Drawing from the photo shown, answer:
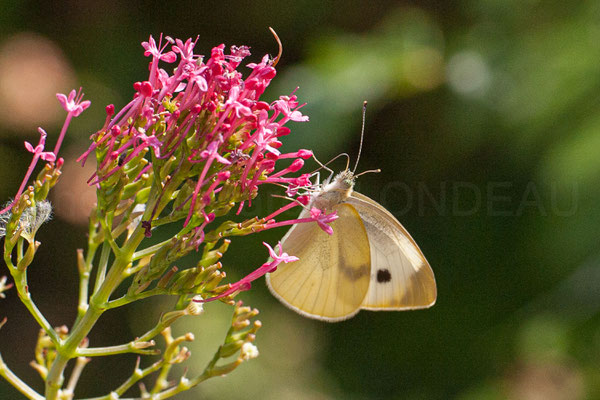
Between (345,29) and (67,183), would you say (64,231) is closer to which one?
(67,183)

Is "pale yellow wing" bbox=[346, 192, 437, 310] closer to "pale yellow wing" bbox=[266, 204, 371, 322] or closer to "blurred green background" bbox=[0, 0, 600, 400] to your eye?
"pale yellow wing" bbox=[266, 204, 371, 322]

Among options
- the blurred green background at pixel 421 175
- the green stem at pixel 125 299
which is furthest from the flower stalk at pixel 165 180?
the blurred green background at pixel 421 175

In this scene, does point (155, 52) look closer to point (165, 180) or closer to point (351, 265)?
point (165, 180)

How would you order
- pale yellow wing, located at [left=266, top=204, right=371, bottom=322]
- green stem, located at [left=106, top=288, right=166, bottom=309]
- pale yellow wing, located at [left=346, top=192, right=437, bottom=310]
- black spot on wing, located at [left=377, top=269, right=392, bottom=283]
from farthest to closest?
black spot on wing, located at [left=377, top=269, right=392, bottom=283] < pale yellow wing, located at [left=346, top=192, right=437, bottom=310] < pale yellow wing, located at [left=266, top=204, right=371, bottom=322] < green stem, located at [left=106, top=288, right=166, bottom=309]

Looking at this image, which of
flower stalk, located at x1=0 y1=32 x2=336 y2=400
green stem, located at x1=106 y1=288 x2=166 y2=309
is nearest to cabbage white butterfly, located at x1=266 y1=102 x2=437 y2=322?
flower stalk, located at x1=0 y1=32 x2=336 y2=400

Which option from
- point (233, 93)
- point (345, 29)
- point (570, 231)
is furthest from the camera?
point (345, 29)

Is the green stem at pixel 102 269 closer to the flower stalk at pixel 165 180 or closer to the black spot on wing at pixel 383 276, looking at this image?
the flower stalk at pixel 165 180

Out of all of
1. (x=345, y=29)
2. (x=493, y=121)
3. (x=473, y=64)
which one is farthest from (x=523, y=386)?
(x=345, y=29)
